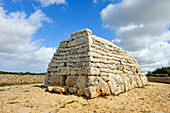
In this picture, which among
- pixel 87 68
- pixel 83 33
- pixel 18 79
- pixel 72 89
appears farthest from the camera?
pixel 18 79

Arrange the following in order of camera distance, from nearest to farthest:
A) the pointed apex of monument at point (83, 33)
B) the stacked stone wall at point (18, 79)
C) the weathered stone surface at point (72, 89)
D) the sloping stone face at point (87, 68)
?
the sloping stone face at point (87, 68) < the weathered stone surface at point (72, 89) < the pointed apex of monument at point (83, 33) < the stacked stone wall at point (18, 79)

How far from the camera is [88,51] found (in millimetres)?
6043

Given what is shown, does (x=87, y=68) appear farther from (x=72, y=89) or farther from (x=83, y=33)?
(x=83, y=33)

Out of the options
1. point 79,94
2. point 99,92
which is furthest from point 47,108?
point 99,92

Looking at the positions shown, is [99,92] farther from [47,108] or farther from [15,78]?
[15,78]

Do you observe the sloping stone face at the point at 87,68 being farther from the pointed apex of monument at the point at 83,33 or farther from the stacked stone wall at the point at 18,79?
the stacked stone wall at the point at 18,79

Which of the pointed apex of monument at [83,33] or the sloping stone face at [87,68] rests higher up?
the pointed apex of monument at [83,33]

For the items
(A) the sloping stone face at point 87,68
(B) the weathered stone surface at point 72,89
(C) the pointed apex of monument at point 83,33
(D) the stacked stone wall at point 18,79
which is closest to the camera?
(A) the sloping stone face at point 87,68

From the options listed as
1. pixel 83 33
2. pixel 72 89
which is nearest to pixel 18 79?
pixel 72 89

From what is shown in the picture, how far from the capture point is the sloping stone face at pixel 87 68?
18.2 feet

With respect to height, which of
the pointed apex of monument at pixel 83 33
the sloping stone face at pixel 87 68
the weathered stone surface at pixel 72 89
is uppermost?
the pointed apex of monument at pixel 83 33

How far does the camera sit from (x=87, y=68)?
557 cm

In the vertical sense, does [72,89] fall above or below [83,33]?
below

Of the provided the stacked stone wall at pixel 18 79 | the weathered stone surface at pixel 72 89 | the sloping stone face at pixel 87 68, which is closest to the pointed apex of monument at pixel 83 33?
the sloping stone face at pixel 87 68
